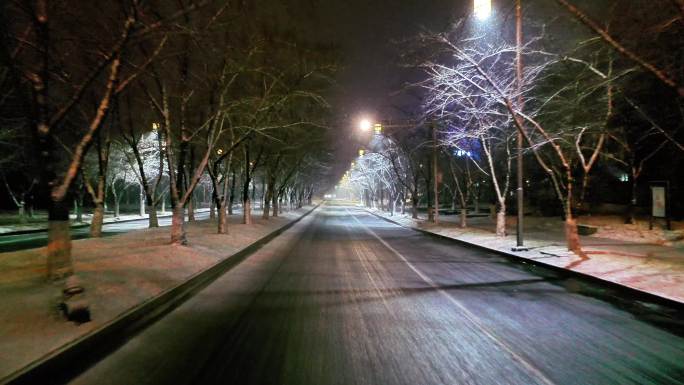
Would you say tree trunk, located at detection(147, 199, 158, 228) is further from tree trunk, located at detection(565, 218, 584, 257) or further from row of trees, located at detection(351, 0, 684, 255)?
tree trunk, located at detection(565, 218, 584, 257)

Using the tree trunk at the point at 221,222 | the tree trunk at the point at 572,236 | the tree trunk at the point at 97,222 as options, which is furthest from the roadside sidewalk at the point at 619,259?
the tree trunk at the point at 97,222

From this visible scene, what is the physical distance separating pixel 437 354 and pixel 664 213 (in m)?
20.1

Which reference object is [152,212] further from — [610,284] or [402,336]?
[402,336]

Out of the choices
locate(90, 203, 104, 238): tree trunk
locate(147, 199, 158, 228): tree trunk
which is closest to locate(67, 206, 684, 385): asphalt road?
locate(90, 203, 104, 238): tree trunk

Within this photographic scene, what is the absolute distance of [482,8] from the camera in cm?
1281

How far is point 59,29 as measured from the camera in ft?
40.5

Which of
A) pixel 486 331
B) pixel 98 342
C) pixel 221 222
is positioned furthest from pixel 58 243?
pixel 221 222

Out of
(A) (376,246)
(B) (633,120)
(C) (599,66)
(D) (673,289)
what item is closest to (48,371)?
(D) (673,289)

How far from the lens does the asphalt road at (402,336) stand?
5.57 meters

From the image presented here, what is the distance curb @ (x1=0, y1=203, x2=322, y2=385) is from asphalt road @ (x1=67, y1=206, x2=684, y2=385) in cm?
21

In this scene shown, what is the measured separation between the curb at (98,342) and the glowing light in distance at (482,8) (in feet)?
29.9

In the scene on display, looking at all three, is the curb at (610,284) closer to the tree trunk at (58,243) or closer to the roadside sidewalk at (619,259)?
the roadside sidewalk at (619,259)

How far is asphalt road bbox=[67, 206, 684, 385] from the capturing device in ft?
18.3

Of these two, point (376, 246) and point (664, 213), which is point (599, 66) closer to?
point (664, 213)
